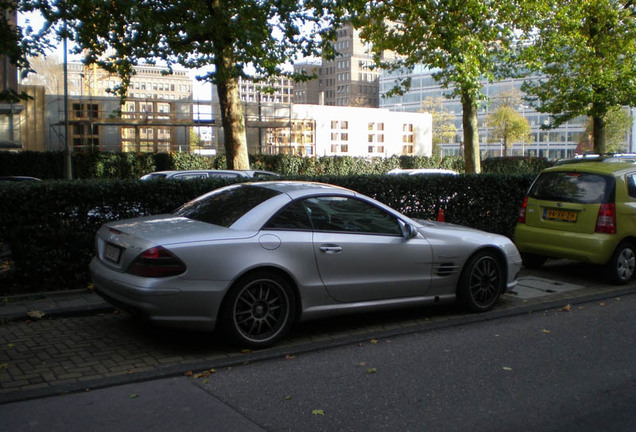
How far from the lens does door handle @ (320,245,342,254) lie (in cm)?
584

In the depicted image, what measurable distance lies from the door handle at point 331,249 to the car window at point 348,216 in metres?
0.20

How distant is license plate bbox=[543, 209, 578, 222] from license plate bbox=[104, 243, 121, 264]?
653 centimetres

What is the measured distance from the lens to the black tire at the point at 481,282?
22.5 feet

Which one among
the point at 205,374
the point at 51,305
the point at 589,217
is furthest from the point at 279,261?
the point at 589,217

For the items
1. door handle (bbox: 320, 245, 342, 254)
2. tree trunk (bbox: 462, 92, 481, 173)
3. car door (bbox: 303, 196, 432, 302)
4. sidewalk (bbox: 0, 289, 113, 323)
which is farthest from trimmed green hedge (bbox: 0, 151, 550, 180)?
door handle (bbox: 320, 245, 342, 254)

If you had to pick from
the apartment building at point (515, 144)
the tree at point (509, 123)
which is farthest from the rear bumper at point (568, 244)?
the apartment building at point (515, 144)

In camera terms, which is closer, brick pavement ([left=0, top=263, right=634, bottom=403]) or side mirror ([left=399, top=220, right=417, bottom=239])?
brick pavement ([left=0, top=263, right=634, bottom=403])

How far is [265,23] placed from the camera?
16.2 metres

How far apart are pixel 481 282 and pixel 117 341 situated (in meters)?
4.03

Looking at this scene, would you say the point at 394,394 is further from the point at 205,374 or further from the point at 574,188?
the point at 574,188

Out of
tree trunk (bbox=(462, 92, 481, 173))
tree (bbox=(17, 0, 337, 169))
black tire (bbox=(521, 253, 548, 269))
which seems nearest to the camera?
black tire (bbox=(521, 253, 548, 269))

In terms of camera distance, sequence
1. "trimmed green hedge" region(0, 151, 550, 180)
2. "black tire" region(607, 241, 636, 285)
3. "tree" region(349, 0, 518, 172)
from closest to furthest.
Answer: "black tire" region(607, 241, 636, 285), "tree" region(349, 0, 518, 172), "trimmed green hedge" region(0, 151, 550, 180)

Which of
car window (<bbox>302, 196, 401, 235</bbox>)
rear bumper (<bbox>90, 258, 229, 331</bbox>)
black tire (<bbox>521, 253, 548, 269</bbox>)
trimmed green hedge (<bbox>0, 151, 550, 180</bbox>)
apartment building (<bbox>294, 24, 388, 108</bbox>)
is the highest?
apartment building (<bbox>294, 24, 388, 108</bbox>)

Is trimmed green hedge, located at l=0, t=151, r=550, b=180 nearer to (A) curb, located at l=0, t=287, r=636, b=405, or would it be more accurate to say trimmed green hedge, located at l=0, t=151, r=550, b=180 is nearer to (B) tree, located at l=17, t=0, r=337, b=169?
(B) tree, located at l=17, t=0, r=337, b=169
